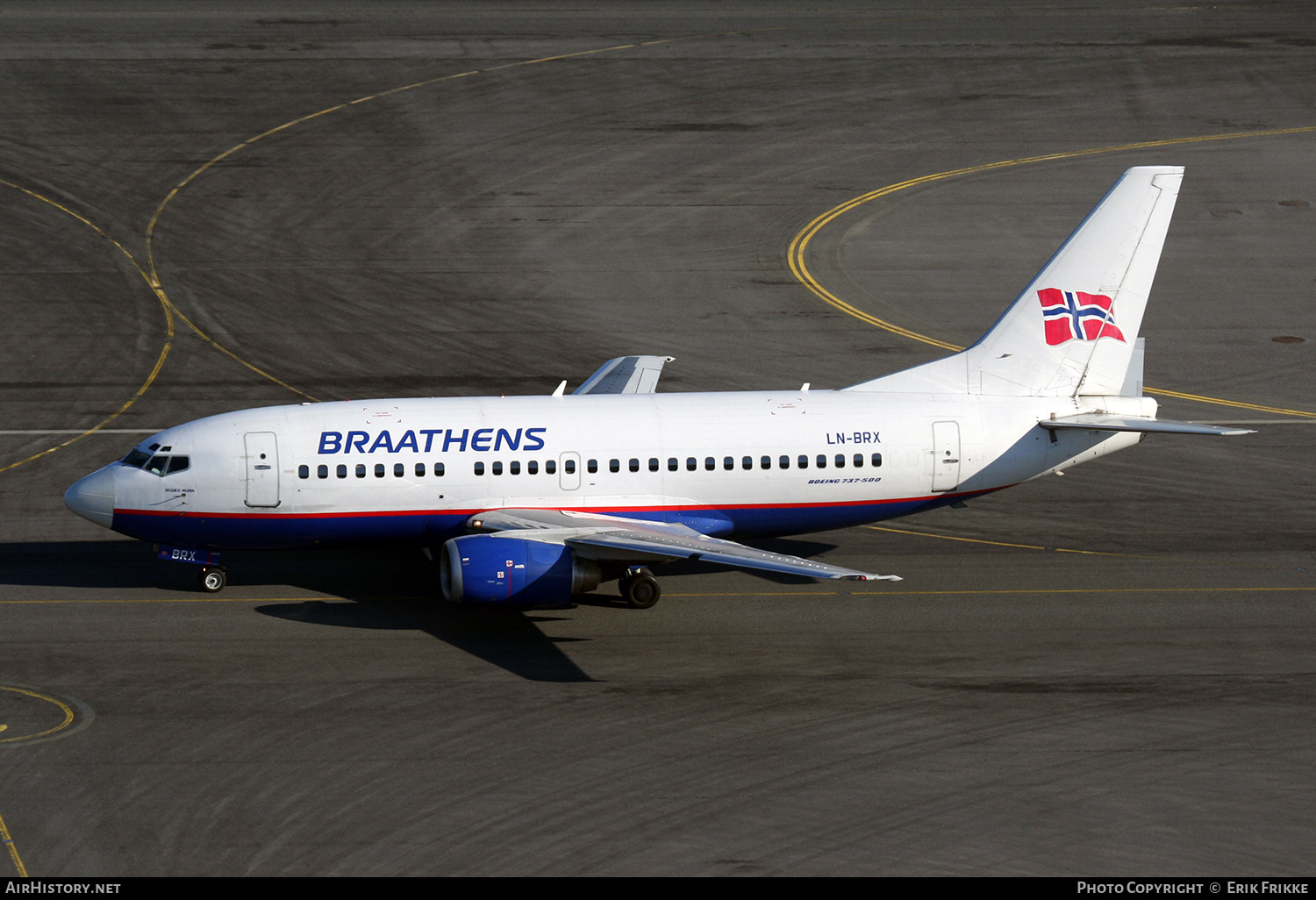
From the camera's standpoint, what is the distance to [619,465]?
A: 3481 cm

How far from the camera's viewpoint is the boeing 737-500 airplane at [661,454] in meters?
34.2

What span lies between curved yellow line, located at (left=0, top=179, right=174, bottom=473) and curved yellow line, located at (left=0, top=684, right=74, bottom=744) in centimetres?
1461

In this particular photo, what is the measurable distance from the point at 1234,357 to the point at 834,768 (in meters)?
31.8

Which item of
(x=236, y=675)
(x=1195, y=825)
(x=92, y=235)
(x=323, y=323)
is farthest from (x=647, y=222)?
(x=1195, y=825)

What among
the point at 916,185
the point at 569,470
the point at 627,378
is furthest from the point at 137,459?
the point at 916,185

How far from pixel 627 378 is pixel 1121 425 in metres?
13.5

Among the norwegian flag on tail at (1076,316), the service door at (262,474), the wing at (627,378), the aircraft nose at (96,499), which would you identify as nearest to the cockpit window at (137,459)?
the aircraft nose at (96,499)

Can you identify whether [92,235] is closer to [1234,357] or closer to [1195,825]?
[1234,357]

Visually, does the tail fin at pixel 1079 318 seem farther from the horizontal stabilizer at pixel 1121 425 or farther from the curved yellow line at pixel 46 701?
the curved yellow line at pixel 46 701

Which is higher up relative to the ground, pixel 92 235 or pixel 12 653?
pixel 92 235

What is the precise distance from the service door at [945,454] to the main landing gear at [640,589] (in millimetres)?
7696

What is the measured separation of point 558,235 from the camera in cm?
6197

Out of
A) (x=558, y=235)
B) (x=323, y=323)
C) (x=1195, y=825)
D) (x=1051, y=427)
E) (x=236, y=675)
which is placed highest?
(x=558, y=235)

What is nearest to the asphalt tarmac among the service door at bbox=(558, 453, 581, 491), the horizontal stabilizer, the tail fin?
the service door at bbox=(558, 453, 581, 491)
